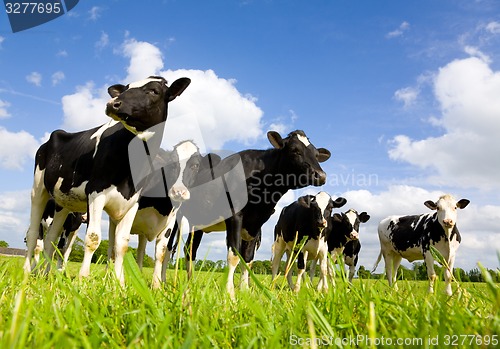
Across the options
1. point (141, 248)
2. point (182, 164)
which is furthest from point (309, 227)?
point (182, 164)

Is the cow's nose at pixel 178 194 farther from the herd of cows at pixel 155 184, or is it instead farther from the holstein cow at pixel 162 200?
the holstein cow at pixel 162 200

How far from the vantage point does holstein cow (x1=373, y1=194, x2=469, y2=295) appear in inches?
495

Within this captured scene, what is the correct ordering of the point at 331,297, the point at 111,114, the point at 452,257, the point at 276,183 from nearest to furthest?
the point at 331,297
the point at 111,114
the point at 276,183
the point at 452,257

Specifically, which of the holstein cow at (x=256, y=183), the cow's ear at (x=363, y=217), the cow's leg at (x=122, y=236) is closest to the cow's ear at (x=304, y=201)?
the holstein cow at (x=256, y=183)

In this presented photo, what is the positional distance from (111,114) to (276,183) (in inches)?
153

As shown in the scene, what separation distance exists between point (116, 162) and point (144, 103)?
0.92m

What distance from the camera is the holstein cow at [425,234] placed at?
1256cm

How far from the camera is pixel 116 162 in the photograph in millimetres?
6090

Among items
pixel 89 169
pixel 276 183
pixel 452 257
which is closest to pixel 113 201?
pixel 89 169

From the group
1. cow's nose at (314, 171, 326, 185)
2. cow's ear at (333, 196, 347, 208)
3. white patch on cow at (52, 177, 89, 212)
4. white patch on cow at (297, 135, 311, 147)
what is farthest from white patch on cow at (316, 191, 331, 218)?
white patch on cow at (52, 177, 89, 212)

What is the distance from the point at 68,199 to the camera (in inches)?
267

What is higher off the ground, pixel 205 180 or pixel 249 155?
pixel 249 155

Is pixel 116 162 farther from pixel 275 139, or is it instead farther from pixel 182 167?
pixel 275 139

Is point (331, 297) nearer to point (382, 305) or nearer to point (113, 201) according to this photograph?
point (382, 305)
